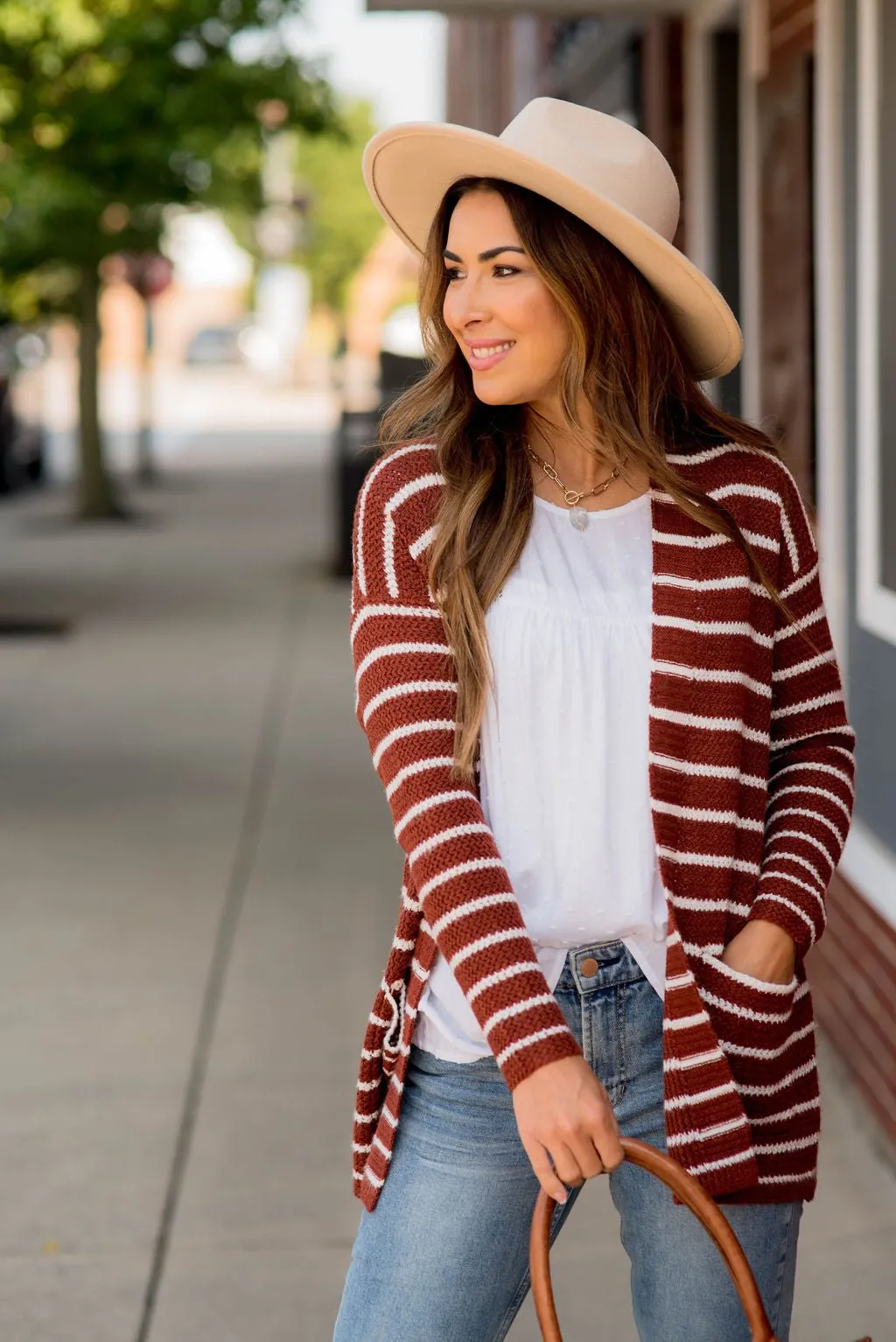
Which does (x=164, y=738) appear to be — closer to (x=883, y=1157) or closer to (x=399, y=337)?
(x=883, y=1157)

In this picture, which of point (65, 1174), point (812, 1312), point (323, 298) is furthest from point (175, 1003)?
point (323, 298)

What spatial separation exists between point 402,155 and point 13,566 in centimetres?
1239

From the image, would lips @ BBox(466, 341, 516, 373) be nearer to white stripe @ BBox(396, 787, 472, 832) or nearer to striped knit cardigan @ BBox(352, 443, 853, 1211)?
striped knit cardigan @ BBox(352, 443, 853, 1211)

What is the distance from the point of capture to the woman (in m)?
1.92

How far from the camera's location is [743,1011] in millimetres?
1955

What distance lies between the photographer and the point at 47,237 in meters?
13.7

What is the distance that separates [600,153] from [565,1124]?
1.01 m

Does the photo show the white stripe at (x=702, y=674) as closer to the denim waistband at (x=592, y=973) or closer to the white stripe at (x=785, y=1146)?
the denim waistband at (x=592, y=973)

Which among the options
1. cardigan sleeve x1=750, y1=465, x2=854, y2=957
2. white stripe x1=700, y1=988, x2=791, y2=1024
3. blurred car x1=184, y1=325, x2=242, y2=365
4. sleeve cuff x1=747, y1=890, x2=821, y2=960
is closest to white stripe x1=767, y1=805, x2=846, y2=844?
cardigan sleeve x1=750, y1=465, x2=854, y2=957

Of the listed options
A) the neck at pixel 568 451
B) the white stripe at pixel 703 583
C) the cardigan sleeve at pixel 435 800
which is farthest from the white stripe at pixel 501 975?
the neck at pixel 568 451

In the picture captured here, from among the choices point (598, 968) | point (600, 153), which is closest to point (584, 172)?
point (600, 153)

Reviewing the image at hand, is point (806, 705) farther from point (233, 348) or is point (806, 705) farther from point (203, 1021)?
point (233, 348)

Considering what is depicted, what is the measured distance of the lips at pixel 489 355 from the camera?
200cm

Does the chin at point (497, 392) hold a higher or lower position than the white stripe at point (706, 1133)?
higher
